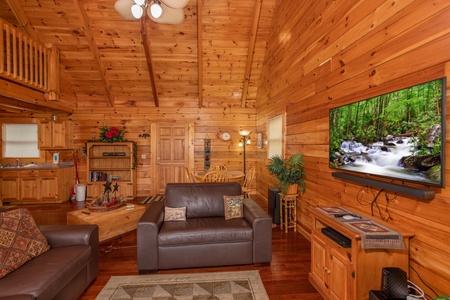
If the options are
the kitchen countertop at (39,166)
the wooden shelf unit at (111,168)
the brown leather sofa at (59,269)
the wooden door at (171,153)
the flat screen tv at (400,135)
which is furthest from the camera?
the wooden door at (171,153)

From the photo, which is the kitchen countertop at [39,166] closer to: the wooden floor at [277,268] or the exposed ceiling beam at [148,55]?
the exposed ceiling beam at [148,55]

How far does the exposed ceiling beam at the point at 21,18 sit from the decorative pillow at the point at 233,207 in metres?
5.23

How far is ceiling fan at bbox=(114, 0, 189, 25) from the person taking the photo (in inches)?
120

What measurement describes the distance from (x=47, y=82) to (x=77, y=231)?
13.5 feet

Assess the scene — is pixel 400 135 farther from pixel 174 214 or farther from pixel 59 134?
pixel 59 134

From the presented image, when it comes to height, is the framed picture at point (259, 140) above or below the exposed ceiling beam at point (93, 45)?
below

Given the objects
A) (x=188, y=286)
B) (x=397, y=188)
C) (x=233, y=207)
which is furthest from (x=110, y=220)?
(x=397, y=188)

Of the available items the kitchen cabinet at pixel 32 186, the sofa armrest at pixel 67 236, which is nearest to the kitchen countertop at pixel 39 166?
the kitchen cabinet at pixel 32 186

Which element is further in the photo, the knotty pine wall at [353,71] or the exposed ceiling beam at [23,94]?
the exposed ceiling beam at [23,94]

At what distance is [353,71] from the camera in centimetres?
255

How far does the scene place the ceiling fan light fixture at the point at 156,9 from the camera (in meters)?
3.13

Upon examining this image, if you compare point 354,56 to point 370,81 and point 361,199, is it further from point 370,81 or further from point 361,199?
point 361,199

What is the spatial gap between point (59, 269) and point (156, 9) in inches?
123

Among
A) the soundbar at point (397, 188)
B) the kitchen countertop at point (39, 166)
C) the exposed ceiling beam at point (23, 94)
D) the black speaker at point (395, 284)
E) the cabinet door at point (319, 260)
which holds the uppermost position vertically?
the exposed ceiling beam at point (23, 94)
